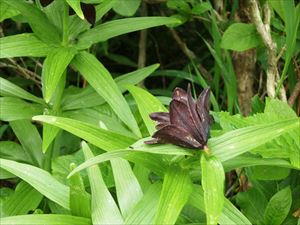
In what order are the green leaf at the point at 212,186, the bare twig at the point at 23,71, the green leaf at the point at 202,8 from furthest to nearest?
the bare twig at the point at 23,71 < the green leaf at the point at 202,8 < the green leaf at the point at 212,186

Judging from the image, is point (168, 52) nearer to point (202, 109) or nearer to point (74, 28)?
point (74, 28)

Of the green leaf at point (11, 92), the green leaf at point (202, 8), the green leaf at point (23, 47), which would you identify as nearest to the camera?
the green leaf at point (23, 47)

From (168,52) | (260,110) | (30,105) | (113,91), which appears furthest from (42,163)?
(168,52)

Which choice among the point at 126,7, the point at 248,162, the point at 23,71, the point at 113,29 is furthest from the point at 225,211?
the point at 23,71

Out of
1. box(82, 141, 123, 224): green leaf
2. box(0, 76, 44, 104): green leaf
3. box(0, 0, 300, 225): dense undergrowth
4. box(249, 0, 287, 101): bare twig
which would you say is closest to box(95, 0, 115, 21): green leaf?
box(0, 0, 300, 225): dense undergrowth

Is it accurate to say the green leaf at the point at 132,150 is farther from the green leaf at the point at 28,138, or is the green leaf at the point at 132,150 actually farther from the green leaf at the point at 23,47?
the green leaf at the point at 28,138

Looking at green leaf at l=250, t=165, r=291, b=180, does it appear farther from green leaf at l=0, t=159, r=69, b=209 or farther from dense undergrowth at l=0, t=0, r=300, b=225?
green leaf at l=0, t=159, r=69, b=209

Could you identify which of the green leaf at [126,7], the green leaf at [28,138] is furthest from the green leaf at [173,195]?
the green leaf at [126,7]

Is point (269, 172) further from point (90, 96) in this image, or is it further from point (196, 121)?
point (90, 96)
